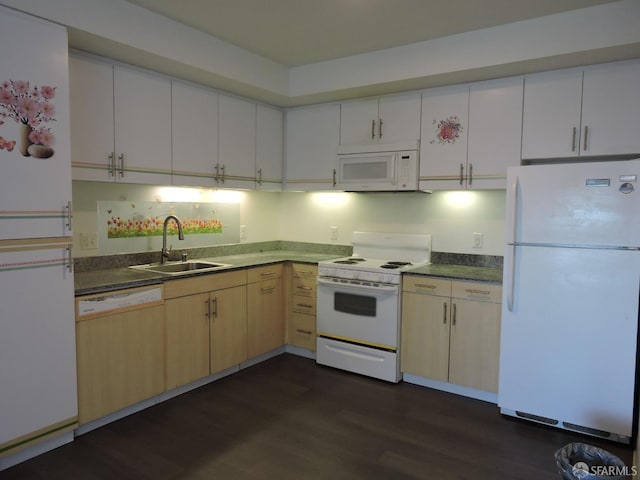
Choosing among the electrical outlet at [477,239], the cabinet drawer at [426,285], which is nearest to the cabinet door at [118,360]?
the cabinet drawer at [426,285]

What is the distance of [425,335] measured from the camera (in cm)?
335

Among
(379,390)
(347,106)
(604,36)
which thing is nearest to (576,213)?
(604,36)

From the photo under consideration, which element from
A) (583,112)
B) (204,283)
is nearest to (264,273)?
(204,283)

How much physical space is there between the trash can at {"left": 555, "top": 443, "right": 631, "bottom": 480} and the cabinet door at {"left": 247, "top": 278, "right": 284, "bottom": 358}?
2318 millimetres

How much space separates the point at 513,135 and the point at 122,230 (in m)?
2.93

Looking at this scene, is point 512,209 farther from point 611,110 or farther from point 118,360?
point 118,360

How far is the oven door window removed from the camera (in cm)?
352

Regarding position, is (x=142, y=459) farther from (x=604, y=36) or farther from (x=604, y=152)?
(x=604, y=36)

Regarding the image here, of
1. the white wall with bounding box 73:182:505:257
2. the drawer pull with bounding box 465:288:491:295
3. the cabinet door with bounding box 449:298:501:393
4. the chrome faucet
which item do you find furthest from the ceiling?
the cabinet door with bounding box 449:298:501:393

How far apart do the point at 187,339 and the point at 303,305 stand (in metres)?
1.15

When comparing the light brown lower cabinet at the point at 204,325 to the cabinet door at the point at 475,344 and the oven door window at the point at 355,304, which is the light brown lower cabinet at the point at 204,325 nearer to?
the oven door window at the point at 355,304

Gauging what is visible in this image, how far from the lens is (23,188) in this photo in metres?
2.22

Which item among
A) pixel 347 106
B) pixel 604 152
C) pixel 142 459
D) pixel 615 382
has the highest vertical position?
pixel 347 106

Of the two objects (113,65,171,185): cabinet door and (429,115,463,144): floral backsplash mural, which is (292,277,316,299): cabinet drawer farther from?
(429,115,463,144): floral backsplash mural
